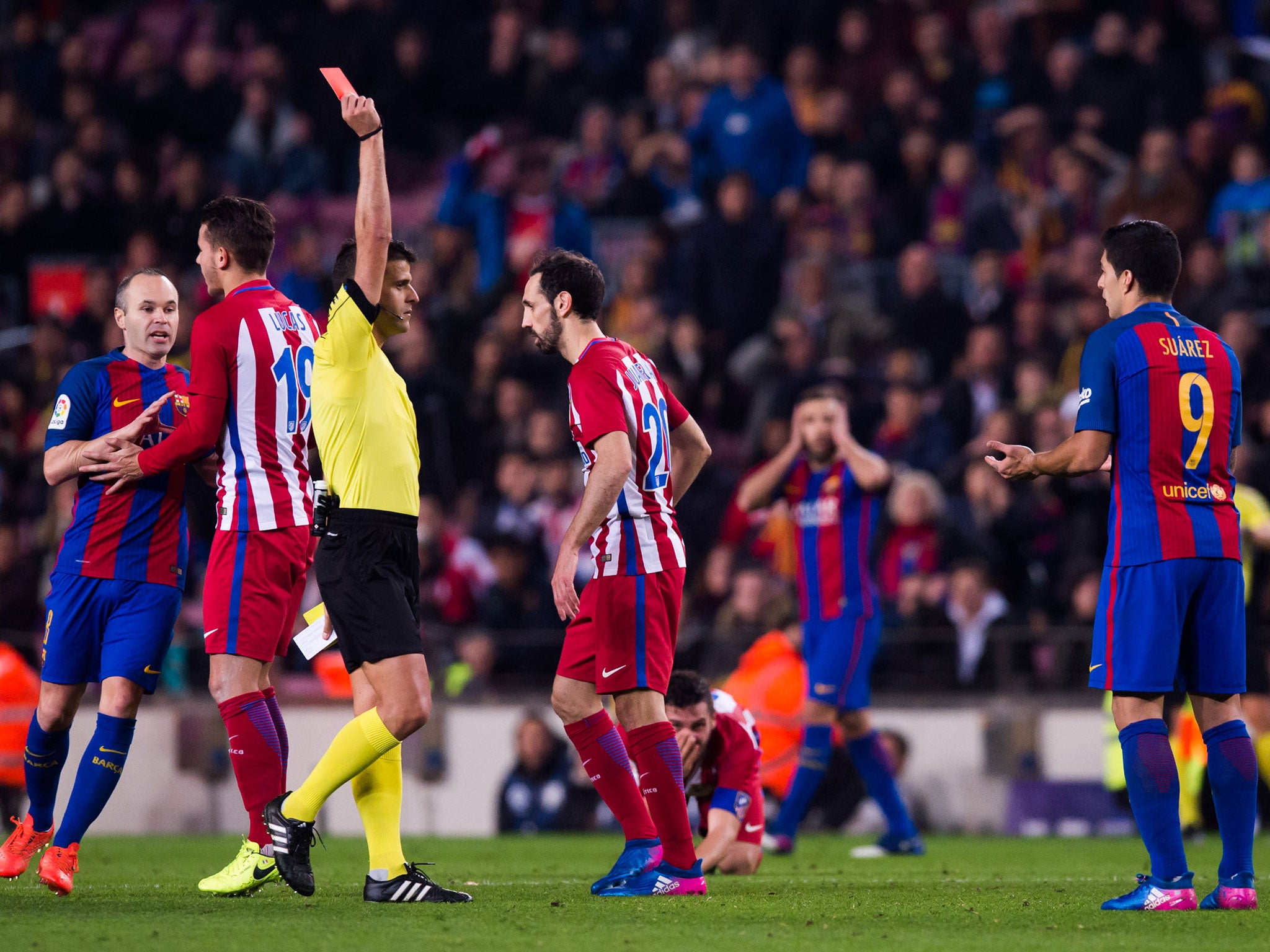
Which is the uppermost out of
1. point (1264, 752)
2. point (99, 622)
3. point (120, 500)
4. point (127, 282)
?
point (127, 282)

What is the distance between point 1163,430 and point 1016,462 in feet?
1.77

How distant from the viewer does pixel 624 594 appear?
20.9ft

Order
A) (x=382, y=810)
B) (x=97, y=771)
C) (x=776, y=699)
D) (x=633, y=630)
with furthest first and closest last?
1. (x=776, y=699)
2. (x=97, y=771)
3. (x=633, y=630)
4. (x=382, y=810)

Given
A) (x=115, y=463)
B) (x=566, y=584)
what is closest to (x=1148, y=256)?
(x=566, y=584)

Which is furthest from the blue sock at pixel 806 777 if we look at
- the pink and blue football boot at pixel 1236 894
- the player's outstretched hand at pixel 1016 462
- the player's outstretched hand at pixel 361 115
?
the player's outstretched hand at pixel 361 115

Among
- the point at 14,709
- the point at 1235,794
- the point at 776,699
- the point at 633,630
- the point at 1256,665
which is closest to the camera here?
the point at 1235,794

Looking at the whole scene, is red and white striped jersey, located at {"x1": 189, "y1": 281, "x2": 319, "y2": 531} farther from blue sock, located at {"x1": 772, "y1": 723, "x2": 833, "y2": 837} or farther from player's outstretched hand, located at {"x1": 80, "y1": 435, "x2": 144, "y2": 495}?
blue sock, located at {"x1": 772, "y1": 723, "x2": 833, "y2": 837}

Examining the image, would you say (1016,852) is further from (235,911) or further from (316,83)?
(316,83)

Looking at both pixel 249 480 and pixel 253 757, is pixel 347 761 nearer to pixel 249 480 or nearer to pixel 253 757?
pixel 253 757

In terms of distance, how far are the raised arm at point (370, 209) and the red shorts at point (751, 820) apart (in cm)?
307

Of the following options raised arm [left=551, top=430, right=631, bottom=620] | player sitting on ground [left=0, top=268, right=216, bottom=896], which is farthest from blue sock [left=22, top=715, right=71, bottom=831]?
raised arm [left=551, top=430, right=631, bottom=620]

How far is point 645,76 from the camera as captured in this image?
18.3 metres

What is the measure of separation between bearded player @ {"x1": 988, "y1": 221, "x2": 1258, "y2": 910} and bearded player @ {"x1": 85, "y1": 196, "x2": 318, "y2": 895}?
2.77 meters

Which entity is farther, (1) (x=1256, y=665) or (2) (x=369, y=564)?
(1) (x=1256, y=665)
